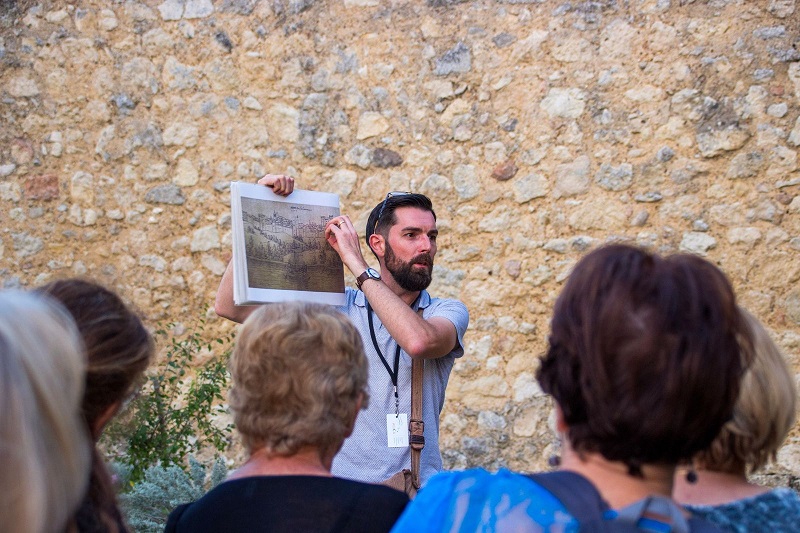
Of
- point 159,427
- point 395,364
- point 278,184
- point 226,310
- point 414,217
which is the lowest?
point 159,427

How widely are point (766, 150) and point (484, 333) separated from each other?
6.14 ft

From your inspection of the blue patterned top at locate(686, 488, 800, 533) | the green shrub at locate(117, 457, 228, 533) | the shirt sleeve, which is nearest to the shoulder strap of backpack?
the blue patterned top at locate(686, 488, 800, 533)

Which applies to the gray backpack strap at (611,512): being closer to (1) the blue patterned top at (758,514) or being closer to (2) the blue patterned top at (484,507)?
(2) the blue patterned top at (484,507)

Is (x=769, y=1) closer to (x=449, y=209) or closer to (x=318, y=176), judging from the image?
(x=449, y=209)

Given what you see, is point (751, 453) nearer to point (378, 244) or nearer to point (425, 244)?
point (425, 244)

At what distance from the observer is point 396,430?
2.62 m

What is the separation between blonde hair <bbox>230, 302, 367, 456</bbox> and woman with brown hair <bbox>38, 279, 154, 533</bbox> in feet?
0.72

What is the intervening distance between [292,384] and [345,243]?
3.83ft

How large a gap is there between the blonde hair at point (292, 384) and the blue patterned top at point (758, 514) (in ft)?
2.33

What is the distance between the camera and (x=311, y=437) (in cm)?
169

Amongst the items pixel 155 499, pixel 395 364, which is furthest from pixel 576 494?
pixel 155 499

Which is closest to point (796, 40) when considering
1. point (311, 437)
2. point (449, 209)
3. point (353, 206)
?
point (449, 209)

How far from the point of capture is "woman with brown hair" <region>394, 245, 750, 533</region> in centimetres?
129

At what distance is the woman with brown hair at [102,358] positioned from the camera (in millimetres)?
1518
